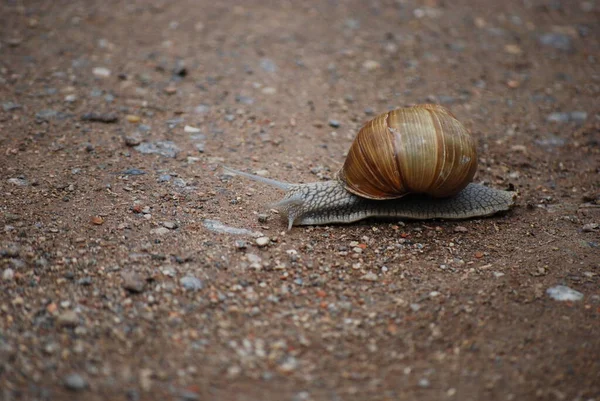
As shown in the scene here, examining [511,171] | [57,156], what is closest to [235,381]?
[57,156]

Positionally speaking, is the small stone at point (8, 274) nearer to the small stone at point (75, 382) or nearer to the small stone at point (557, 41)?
the small stone at point (75, 382)

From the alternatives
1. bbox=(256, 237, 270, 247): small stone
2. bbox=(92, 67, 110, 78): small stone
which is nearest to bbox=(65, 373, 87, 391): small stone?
bbox=(256, 237, 270, 247): small stone

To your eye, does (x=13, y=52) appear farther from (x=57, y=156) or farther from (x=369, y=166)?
(x=369, y=166)

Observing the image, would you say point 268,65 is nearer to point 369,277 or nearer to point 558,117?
point 558,117

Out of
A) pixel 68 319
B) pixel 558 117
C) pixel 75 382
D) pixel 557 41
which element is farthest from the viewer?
pixel 557 41

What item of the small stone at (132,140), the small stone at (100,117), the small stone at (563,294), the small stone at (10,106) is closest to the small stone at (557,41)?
the small stone at (563,294)

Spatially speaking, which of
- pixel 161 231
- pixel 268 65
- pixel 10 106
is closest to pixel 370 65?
pixel 268 65
